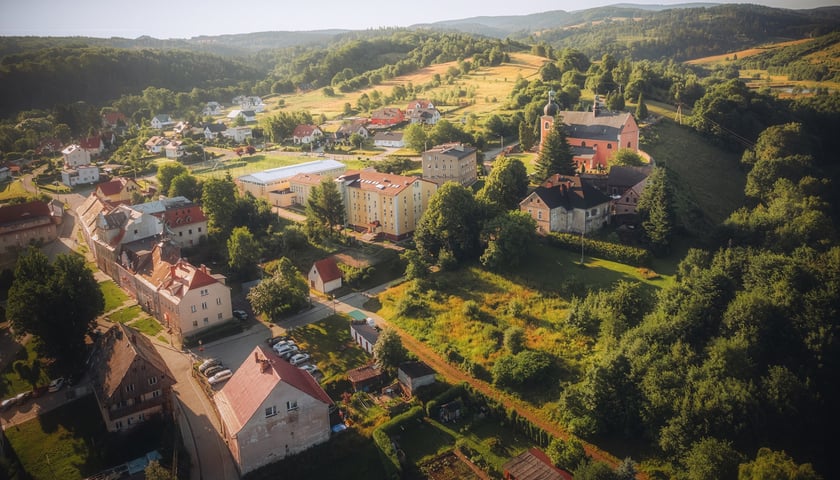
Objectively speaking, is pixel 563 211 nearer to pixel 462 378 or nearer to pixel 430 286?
pixel 430 286

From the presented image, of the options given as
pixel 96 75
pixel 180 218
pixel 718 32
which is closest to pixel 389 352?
pixel 180 218

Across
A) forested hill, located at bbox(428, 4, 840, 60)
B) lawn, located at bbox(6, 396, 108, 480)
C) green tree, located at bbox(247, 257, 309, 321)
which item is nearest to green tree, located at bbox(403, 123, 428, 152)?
green tree, located at bbox(247, 257, 309, 321)

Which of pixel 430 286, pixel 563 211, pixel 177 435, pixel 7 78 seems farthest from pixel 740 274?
pixel 7 78

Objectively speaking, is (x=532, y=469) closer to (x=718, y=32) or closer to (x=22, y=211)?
(x=22, y=211)

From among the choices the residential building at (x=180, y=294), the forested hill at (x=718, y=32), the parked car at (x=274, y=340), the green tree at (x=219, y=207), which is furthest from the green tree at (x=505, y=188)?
the forested hill at (x=718, y=32)

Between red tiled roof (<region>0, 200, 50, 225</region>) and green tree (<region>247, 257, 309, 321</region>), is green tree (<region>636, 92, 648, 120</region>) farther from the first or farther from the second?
red tiled roof (<region>0, 200, 50, 225</region>)

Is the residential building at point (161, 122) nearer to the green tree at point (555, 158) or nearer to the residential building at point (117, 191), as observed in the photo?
the residential building at point (117, 191)
